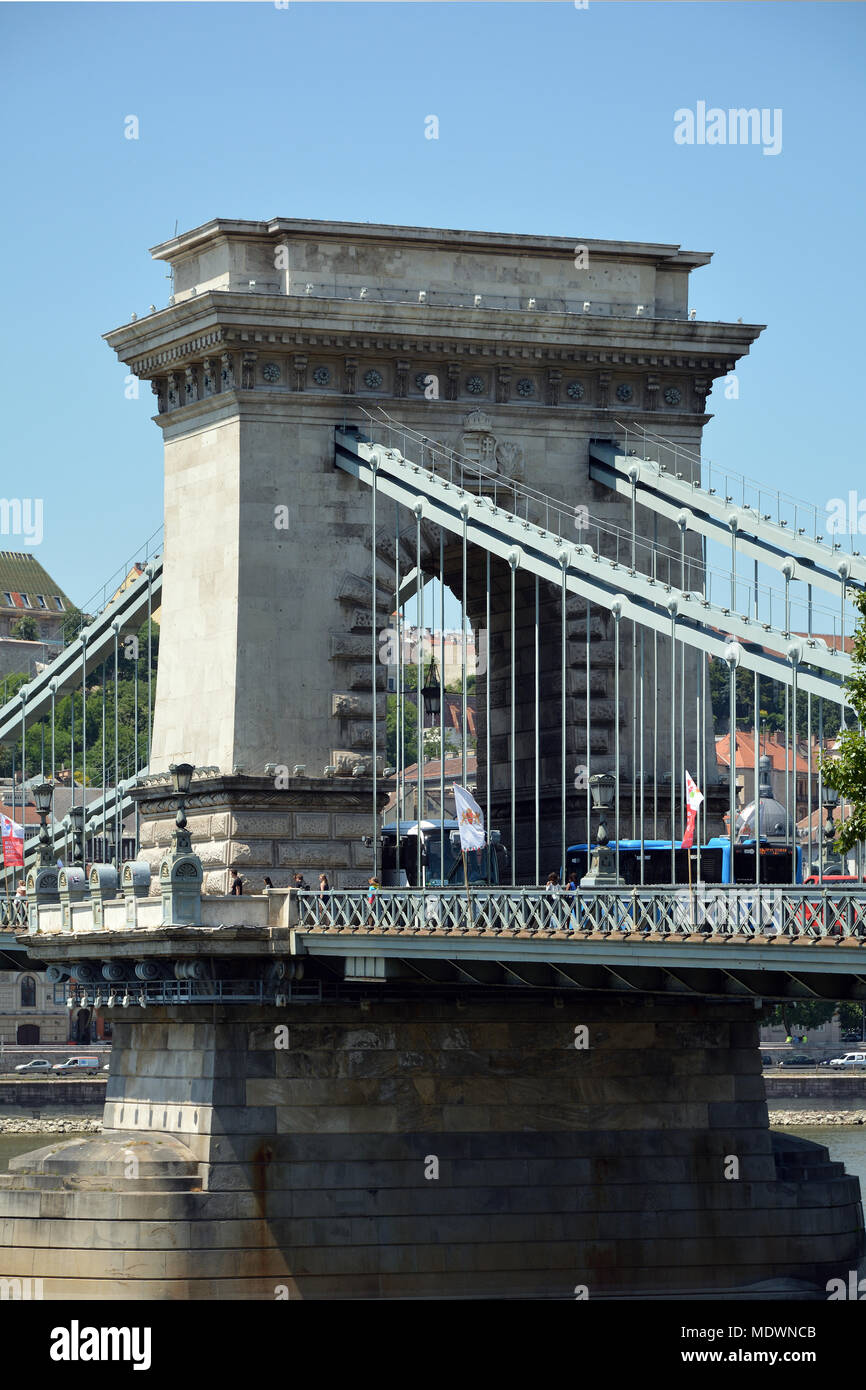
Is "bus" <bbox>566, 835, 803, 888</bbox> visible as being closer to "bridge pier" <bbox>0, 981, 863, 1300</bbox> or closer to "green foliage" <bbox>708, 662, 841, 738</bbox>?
"bridge pier" <bbox>0, 981, 863, 1300</bbox>

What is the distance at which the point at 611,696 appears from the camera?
80.3 m

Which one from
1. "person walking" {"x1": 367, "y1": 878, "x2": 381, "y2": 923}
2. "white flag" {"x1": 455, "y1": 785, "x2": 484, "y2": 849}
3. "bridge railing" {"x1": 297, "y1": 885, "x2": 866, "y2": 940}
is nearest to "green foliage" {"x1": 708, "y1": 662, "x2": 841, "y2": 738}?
"white flag" {"x1": 455, "y1": 785, "x2": 484, "y2": 849}

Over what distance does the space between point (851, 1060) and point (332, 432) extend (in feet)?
278

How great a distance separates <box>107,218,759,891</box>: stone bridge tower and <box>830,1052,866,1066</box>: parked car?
76.4 m

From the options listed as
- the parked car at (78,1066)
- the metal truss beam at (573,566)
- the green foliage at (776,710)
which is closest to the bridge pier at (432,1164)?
the metal truss beam at (573,566)

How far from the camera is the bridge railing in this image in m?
57.8

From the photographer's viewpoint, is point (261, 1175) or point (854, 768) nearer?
point (854, 768)

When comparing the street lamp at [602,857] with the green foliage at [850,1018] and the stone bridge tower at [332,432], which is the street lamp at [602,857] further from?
the green foliage at [850,1018]

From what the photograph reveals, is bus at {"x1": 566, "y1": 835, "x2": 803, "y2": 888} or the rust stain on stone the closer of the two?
the rust stain on stone

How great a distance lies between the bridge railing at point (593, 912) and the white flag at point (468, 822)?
1578 mm

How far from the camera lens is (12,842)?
92.1 metres

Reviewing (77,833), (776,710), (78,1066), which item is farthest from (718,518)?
(776,710)

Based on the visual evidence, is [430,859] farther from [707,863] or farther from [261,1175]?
[261,1175]
